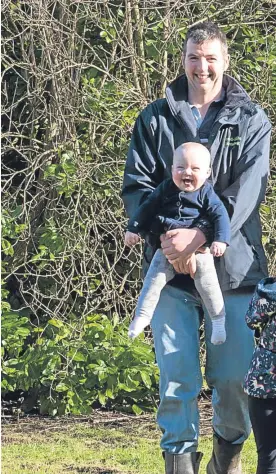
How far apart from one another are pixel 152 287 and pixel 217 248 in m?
0.34

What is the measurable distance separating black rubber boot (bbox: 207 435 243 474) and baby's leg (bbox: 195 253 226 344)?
0.52 m

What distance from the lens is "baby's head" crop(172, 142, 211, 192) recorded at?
388 centimetres

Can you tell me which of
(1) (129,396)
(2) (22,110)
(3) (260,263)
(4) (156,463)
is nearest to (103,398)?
(1) (129,396)

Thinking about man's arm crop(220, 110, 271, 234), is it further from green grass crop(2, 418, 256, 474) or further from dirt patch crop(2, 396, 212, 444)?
dirt patch crop(2, 396, 212, 444)

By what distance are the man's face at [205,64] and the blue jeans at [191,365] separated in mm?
877

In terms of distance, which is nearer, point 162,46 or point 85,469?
point 85,469

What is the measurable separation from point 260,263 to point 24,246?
268 centimetres

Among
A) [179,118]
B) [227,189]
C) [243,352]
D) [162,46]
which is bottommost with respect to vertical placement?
[243,352]

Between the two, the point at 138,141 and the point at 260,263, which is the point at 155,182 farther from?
the point at 260,263

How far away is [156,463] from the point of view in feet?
17.5

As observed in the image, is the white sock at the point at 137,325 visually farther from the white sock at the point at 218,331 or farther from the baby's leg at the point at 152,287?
the white sock at the point at 218,331

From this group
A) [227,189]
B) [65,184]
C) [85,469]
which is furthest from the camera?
[65,184]

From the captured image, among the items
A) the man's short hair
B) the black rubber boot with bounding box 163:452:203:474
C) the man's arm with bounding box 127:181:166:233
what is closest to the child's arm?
the man's arm with bounding box 127:181:166:233

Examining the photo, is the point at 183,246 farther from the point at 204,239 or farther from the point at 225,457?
the point at 225,457
